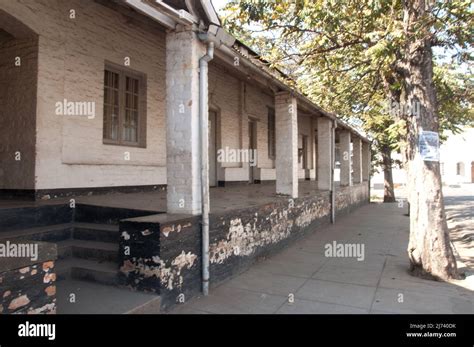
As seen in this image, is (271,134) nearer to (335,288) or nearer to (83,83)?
(83,83)

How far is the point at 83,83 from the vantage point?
6738mm

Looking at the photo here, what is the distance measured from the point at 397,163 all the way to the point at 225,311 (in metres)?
17.8

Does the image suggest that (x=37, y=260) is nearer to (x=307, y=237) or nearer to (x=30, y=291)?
(x=30, y=291)

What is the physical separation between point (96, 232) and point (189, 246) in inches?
51.4

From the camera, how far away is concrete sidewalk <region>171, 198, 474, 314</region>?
4.46 m

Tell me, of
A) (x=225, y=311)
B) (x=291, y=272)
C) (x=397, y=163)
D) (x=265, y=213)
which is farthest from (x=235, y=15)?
(x=397, y=163)

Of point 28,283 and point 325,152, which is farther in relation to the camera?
point 325,152

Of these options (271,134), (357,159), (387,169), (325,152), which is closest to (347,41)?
(325,152)

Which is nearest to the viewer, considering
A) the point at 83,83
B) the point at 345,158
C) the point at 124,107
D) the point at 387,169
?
the point at 83,83

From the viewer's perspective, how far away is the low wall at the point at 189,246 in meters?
4.01

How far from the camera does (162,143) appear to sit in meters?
8.72

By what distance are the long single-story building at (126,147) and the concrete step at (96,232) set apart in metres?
0.02

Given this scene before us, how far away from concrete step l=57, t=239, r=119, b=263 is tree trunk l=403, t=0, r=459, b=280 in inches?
173

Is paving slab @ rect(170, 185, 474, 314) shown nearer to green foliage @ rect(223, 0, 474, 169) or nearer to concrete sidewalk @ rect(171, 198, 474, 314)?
concrete sidewalk @ rect(171, 198, 474, 314)
